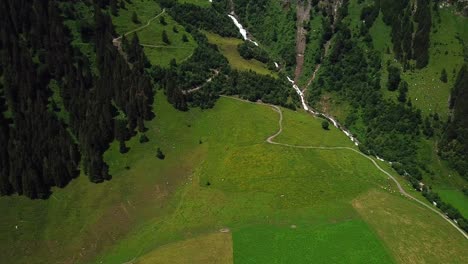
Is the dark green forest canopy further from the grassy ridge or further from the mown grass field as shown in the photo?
the grassy ridge

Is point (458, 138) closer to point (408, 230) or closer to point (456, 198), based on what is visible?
point (456, 198)

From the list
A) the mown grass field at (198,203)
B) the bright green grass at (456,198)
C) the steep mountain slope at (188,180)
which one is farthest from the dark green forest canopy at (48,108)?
the bright green grass at (456,198)

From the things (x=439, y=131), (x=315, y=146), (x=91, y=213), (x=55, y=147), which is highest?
(x=439, y=131)

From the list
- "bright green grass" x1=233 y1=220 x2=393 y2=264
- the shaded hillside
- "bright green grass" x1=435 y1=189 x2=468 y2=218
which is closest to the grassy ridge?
"bright green grass" x1=233 y1=220 x2=393 y2=264

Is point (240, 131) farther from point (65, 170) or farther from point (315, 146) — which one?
point (65, 170)

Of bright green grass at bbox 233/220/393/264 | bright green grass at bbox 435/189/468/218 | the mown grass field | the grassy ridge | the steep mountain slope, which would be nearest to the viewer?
bright green grass at bbox 233/220/393/264

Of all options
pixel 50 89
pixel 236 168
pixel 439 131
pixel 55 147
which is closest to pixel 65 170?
pixel 55 147

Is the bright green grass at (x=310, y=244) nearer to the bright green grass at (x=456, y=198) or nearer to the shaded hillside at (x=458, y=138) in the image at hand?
the bright green grass at (x=456, y=198)
